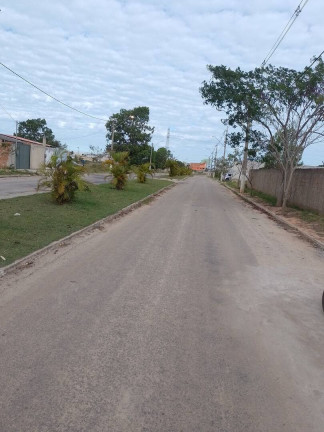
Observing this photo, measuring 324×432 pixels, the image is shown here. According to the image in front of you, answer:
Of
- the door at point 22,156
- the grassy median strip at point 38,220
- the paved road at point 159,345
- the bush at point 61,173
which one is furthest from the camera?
the door at point 22,156

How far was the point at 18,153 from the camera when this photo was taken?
39.2 m

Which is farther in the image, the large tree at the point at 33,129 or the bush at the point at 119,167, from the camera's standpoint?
the large tree at the point at 33,129

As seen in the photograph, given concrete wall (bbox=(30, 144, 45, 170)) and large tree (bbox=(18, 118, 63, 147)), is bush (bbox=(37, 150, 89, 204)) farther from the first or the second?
large tree (bbox=(18, 118, 63, 147))

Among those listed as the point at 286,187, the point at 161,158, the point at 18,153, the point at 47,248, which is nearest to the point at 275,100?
the point at 286,187

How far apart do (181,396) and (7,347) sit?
1.77 meters

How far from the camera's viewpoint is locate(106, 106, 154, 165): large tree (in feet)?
253

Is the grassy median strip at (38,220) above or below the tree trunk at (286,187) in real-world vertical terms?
below

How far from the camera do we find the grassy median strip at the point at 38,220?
25.7 ft

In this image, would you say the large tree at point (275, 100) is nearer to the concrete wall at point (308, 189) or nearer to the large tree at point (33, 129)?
the concrete wall at point (308, 189)

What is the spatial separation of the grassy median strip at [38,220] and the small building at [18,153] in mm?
22344

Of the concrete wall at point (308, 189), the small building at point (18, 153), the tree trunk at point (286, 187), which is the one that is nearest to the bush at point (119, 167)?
the tree trunk at point (286, 187)

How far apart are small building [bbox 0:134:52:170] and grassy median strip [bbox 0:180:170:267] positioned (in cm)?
2234

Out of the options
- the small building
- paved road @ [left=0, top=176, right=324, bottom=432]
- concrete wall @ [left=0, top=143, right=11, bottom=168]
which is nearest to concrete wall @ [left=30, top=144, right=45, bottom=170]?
the small building

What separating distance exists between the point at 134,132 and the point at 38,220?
69206 mm
